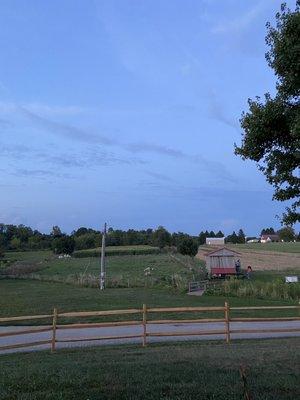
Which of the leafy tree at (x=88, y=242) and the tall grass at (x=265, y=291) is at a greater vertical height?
the leafy tree at (x=88, y=242)

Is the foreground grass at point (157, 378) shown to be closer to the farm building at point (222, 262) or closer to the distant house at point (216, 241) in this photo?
the farm building at point (222, 262)

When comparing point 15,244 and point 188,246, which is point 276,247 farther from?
point 15,244

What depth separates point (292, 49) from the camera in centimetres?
843

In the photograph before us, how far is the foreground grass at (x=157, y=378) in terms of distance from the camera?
727 cm

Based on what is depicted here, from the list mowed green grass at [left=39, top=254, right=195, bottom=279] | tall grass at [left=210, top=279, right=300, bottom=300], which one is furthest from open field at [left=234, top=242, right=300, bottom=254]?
tall grass at [left=210, top=279, right=300, bottom=300]

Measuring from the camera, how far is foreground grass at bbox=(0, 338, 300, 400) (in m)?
7.27

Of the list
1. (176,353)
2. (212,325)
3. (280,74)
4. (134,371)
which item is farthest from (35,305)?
(280,74)

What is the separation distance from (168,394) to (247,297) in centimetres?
2944

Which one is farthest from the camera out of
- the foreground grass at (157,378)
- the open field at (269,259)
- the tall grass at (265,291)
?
the open field at (269,259)

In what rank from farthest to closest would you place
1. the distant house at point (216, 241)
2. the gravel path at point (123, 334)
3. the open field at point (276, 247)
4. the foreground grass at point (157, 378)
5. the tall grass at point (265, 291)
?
1. the distant house at point (216, 241)
2. the open field at point (276, 247)
3. the tall grass at point (265, 291)
4. the gravel path at point (123, 334)
5. the foreground grass at point (157, 378)

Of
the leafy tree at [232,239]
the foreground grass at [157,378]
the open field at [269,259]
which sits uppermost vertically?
the leafy tree at [232,239]

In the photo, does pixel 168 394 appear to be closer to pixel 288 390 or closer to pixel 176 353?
pixel 288 390

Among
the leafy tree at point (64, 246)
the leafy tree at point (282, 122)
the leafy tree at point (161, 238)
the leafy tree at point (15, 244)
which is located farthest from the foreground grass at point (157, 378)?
the leafy tree at point (15, 244)

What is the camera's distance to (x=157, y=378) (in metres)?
8.26
